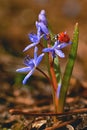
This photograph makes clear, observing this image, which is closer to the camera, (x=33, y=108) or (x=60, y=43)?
(x=60, y=43)

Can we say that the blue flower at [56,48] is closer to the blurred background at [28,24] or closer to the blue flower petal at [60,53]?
the blue flower petal at [60,53]

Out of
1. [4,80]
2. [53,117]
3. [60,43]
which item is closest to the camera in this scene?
[60,43]

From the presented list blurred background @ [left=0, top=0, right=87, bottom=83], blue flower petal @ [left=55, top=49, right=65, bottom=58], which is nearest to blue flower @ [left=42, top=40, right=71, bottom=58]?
blue flower petal @ [left=55, top=49, right=65, bottom=58]

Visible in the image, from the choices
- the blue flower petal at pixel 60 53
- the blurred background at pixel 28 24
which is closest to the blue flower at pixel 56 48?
the blue flower petal at pixel 60 53

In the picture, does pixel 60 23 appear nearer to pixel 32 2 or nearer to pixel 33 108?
pixel 32 2

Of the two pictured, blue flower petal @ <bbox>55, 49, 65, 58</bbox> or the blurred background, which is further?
the blurred background

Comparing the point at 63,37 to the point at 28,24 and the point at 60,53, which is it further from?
the point at 28,24

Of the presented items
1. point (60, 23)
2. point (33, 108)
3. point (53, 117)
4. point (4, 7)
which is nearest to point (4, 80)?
point (33, 108)

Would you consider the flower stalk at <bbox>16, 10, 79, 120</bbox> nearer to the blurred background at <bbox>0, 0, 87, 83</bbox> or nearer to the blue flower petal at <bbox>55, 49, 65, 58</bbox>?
the blue flower petal at <bbox>55, 49, 65, 58</bbox>
